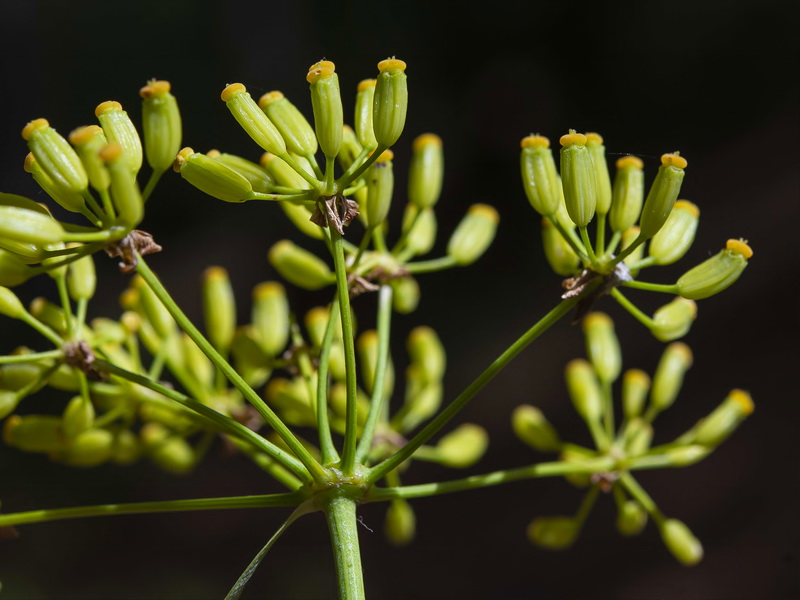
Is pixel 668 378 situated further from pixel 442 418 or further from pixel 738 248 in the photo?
pixel 442 418

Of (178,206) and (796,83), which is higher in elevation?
(178,206)

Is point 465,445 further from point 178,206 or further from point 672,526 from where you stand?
point 178,206

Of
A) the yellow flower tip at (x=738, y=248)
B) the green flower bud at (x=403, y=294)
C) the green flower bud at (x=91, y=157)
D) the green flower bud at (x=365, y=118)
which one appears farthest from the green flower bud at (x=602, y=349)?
the green flower bud at (x=91, y=157)

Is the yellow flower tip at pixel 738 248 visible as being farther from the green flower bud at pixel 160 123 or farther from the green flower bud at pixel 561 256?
the green flower bud at pixel 160 123

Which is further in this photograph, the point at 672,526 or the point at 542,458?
A: the point at 542,458

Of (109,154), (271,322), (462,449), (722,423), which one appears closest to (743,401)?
(722,423)

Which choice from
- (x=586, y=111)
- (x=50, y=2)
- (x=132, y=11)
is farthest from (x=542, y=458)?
(x=50, y=2)

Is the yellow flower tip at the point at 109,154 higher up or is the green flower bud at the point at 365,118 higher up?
the green flower bud at the point at 365,118
